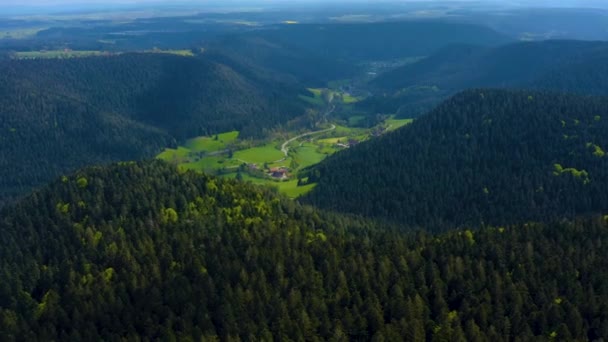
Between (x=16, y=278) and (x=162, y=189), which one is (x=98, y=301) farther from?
(x=162, y=189)

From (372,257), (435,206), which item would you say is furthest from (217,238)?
(435,206)

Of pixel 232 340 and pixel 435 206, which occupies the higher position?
pixel 232 340

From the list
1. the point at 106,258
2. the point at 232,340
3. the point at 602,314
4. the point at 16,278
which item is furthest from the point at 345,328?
the point at 16,278

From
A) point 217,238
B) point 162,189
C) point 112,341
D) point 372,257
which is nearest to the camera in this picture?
point 112,341

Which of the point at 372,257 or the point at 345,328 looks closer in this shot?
the point at 345,328

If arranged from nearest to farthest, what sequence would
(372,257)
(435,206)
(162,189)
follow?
(372,257) < (162,189) < (435,206)

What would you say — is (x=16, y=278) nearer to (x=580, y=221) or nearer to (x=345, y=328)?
(x=345, y=328)
